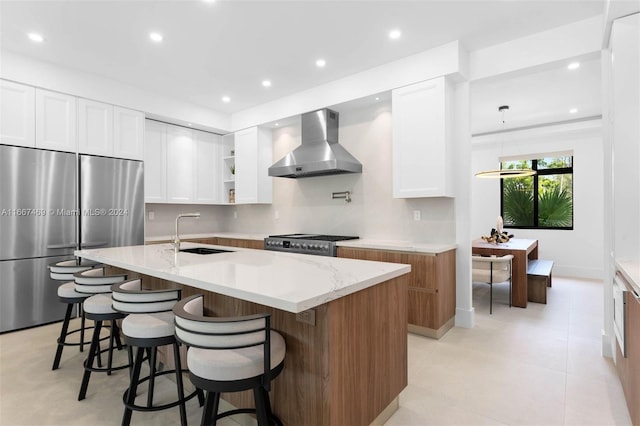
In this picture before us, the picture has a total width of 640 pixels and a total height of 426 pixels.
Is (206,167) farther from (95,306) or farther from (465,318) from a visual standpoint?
(465,318)

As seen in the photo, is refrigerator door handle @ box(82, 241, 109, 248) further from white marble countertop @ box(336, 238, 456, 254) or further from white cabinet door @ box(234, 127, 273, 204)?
white marble countertop @ box(336, 238, 456, 254)

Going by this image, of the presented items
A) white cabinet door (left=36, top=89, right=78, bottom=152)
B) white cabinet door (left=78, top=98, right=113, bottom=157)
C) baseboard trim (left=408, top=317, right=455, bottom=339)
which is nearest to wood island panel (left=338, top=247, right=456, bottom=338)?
baseboard trim (left=408, top=317, right=455, bottom=339)

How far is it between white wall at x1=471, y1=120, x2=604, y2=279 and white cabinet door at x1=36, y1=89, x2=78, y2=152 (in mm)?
6895

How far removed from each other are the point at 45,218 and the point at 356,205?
11.5 feet

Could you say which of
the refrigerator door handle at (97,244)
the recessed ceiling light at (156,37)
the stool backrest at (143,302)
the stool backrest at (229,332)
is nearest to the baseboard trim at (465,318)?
the stool backrest at (229,332)

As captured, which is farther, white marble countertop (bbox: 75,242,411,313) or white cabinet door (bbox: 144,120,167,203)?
white cabinet door (bbox: 144,120,167,203)

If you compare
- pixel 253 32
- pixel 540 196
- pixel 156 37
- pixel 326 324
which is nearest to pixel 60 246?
pixel 156 37

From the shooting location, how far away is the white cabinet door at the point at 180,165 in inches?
193

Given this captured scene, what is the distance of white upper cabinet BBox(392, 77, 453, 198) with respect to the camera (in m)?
3.30

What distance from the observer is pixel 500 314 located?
380cm

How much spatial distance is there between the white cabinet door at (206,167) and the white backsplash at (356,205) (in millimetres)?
425

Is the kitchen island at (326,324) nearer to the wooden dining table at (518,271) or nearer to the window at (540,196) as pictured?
the wooden dining table at (518,271)

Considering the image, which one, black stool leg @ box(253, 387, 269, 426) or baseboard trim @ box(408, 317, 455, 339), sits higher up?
black stool leg @ box(253, 387, 269, 426)

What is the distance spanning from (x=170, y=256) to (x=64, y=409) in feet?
3.57
